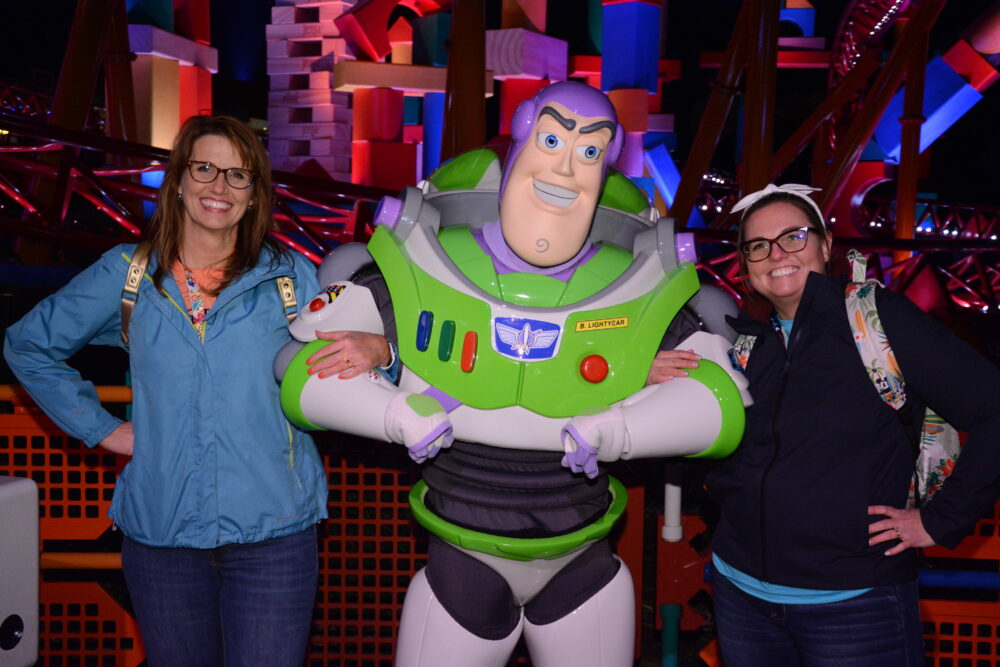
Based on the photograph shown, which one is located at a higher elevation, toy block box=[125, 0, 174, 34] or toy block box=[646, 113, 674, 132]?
toy block box=[125, 0, 174, 34]

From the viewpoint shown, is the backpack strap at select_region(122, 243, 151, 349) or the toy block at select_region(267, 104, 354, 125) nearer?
the backpack strap at select_region(122, 243, 151, 349)

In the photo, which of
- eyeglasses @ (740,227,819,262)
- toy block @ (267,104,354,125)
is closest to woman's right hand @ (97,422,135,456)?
eyeglasses @ (740,227,819,262)

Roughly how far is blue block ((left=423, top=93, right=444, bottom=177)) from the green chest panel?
7.95 meters

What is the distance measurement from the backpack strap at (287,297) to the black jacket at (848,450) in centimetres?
111

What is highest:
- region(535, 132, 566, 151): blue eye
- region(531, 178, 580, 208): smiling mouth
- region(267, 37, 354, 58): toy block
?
region(267, 37, 354, 58): toy block

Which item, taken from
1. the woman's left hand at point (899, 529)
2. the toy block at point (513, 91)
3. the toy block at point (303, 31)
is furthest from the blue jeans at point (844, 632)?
the toy block at point (303, 31)

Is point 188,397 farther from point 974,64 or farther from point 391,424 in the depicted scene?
point 974,64

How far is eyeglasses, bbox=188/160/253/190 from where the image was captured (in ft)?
6.86

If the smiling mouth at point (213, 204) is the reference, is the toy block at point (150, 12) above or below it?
above

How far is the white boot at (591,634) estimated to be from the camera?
219 centimetres

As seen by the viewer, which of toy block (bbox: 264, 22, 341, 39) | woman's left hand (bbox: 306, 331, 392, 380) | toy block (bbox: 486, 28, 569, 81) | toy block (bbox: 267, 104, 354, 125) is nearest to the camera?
woman's left hand (bbox: 306, 331, 392, 380)

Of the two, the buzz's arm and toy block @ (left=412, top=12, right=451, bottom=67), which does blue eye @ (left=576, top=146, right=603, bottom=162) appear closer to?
the buzz's arm

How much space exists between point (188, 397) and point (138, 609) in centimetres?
49

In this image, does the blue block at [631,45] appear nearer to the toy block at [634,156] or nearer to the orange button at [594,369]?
the toy block at [634,156]
